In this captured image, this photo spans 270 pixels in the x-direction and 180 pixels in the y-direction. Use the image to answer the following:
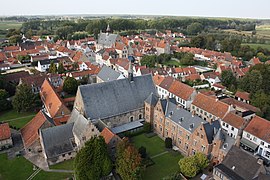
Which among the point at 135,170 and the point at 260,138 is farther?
the point at 260,138

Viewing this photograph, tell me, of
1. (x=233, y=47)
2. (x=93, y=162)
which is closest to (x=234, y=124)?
(x=93, y=162)

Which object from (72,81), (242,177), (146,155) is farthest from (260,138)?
(72,81)

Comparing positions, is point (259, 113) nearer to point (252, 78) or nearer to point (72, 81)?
point (252, 78)

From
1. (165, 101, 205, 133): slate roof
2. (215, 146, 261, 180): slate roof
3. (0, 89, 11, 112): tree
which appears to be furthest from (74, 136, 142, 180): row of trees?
(0, 89, 11, 112): tree

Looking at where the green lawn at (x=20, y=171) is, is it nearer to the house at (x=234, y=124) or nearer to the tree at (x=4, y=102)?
the tree at (x=4, y=102)

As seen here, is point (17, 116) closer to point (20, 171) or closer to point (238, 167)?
point (20, 171)

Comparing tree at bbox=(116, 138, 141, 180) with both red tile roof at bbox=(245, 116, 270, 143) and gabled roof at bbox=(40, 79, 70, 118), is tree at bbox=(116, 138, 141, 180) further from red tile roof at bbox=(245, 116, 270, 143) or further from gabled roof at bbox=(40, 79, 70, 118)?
red tile roof at bbox=(245, 116, 270, 143)

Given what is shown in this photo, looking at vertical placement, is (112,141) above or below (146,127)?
above
